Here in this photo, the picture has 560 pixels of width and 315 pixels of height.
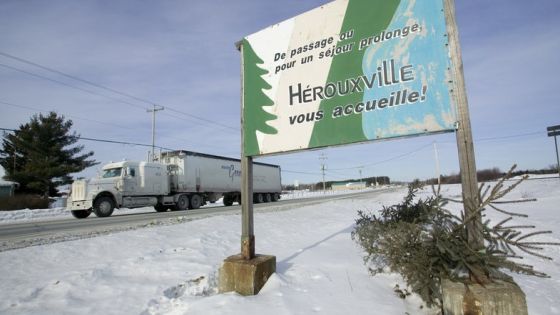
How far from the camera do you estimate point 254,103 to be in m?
4.42

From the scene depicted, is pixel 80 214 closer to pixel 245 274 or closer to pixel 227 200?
pixel 227 200

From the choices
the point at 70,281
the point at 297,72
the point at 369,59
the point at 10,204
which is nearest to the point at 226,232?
the point at 70,281

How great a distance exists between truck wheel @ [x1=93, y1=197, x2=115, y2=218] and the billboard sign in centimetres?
1649

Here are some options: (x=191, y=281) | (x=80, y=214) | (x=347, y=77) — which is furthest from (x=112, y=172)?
(x=347, y=77)

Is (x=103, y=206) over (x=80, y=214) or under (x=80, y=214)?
over

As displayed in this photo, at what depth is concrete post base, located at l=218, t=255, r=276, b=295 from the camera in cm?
377

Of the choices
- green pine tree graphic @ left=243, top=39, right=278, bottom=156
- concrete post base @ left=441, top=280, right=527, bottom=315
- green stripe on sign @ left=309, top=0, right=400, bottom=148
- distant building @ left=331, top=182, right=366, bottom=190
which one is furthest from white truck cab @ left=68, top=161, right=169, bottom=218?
distant building @ left=331, top=182, right=366, bottom=190

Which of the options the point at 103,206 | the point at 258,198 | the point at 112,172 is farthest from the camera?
the point at 258,198

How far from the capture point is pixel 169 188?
2267cm

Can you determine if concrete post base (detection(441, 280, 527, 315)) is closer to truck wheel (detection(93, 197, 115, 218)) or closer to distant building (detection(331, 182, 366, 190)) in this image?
truck wheel (detection(93, 197, 115, 218))

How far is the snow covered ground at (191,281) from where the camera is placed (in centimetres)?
337

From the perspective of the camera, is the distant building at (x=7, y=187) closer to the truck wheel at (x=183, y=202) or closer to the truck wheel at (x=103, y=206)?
the truck wheel at (x=183, y=202)

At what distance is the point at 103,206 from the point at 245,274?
17.0m

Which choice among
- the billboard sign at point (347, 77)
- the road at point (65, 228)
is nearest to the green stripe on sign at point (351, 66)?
the billboard sign at point (347, 77)
